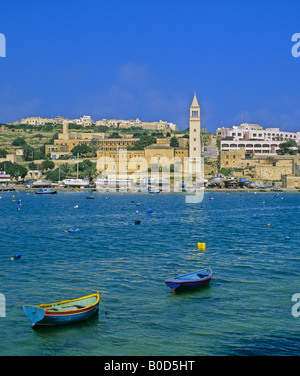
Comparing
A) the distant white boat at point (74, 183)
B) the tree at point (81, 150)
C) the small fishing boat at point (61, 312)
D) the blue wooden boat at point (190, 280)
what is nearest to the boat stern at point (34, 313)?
the small fishing boat at point (61, 312)

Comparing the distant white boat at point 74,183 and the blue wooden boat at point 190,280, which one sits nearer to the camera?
the blue wooden boat at point 190,280

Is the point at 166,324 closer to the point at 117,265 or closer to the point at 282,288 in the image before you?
the point at 282,288

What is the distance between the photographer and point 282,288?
1495 centimetres

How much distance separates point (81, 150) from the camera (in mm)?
107875

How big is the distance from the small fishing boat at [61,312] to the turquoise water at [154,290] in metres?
0.21

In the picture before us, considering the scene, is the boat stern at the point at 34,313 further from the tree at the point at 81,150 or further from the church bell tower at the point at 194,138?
the tree at the point at 81,150

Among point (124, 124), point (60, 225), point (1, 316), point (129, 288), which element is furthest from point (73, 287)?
point (124, 124)

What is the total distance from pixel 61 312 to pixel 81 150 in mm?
97976

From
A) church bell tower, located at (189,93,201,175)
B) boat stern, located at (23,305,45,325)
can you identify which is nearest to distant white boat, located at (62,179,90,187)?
church bell tower, located at (189,93,201,175)

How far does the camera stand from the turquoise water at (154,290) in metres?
10.7

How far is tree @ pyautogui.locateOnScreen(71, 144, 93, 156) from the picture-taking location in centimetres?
10775

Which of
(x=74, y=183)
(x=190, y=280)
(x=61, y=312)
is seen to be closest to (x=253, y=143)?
(x=74, y=183)

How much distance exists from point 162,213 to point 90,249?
67.2ft

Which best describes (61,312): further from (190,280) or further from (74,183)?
(74,183)
